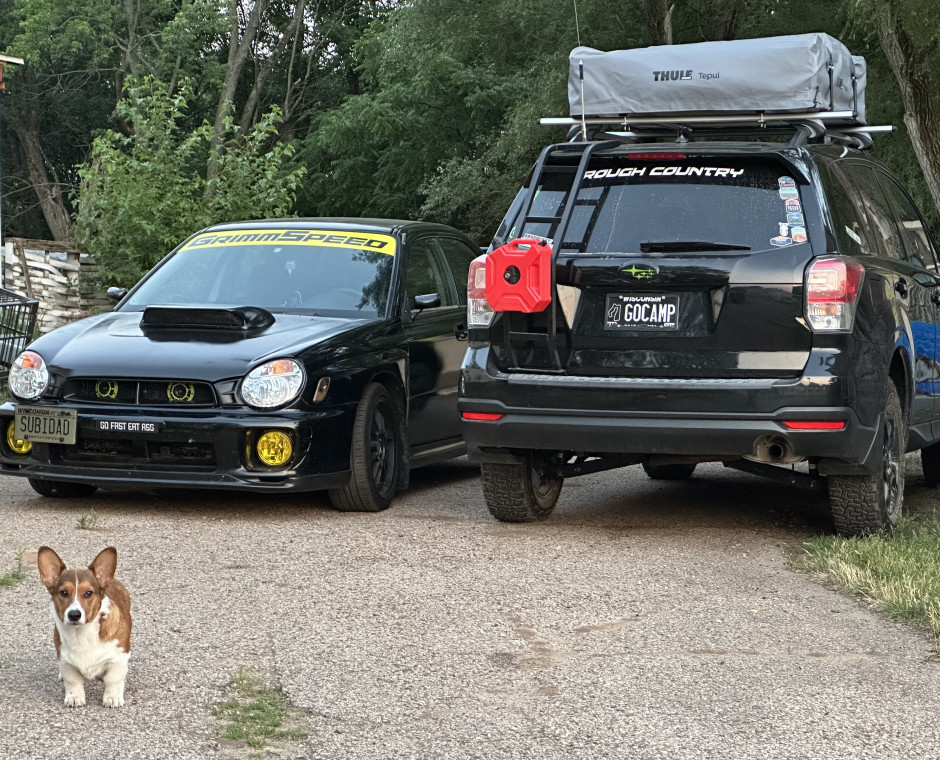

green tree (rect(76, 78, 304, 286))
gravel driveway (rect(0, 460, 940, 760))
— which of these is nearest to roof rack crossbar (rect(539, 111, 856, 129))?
gravel driveway (rect(0, 460, 940, 760))

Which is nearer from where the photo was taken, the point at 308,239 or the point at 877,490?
the point at 877,490

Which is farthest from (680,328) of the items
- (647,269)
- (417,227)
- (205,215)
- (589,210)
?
(205,215)

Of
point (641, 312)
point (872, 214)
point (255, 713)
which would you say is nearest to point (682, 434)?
point (641, 312)

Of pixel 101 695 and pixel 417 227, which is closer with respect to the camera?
pixel 101 695

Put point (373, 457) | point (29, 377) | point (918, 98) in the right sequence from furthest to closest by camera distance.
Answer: point (918, 98) < point (373, 457) < point (29, 377)

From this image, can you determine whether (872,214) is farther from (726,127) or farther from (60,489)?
(60,489)

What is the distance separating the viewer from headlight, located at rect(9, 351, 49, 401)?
7844 mm

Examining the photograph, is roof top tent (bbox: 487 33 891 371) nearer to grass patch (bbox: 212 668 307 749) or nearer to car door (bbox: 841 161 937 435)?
car door (bbox: 841 161 937 435)

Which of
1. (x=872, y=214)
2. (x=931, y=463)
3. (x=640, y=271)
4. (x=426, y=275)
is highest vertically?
(x=872, y=214)

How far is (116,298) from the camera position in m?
9.52

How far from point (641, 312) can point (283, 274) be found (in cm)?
288

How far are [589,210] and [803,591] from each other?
7.02ft

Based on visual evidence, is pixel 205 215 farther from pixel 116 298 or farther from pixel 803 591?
pixel 803 591

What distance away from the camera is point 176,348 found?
307 inches
